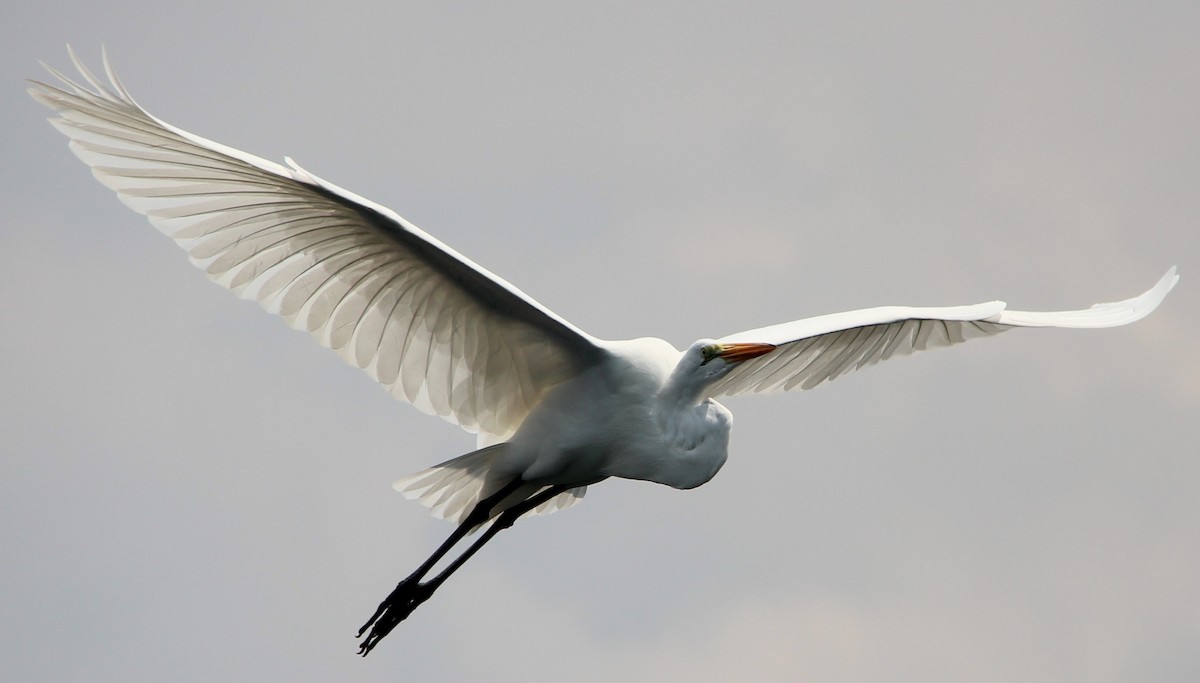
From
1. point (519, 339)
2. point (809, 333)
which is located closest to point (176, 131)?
point (519, 339)

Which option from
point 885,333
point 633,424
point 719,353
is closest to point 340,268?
point 633,424

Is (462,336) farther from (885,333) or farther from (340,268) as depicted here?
(885,333)

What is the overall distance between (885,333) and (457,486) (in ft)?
12.7

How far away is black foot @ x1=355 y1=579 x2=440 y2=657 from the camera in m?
13.5

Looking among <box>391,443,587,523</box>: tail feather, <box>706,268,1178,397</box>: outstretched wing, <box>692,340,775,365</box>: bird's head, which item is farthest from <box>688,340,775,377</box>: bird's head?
<box>391,443,587,523</box>: tail feather

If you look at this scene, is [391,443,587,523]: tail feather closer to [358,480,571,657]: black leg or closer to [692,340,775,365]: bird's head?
[358,480,571,657]: black leg

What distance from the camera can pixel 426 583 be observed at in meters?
13.7

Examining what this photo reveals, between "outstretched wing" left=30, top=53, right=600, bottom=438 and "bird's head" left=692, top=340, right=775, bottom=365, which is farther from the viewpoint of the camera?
"bird's head" left=692, top=340, right=775, bottom=365

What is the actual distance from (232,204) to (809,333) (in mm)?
4409

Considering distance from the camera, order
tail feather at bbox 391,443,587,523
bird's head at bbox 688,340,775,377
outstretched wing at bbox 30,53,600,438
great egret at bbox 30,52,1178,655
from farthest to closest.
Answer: tail feather at bbox 391,443,587,523 < bird's head at bbox 688,340,775,377 < great egret at bbox 30,52,1178,655 < outstretched wing at bbox 30,53,600,438

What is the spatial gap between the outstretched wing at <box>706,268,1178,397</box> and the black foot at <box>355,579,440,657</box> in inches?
114

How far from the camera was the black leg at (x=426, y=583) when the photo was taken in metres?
13.5

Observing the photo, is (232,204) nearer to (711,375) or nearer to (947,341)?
(711,375)

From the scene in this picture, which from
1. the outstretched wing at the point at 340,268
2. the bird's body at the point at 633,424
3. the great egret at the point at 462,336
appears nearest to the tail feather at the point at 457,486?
the great egret at the point at 462,336
